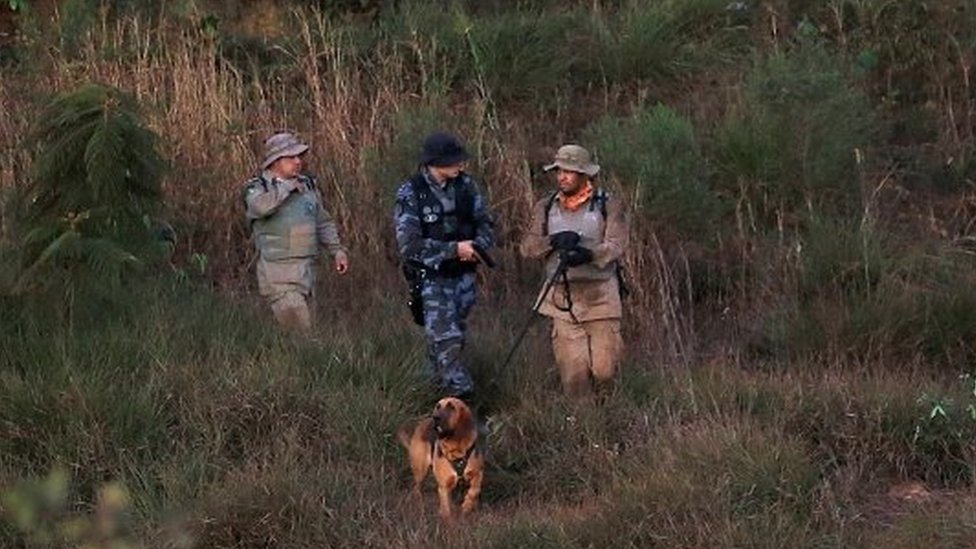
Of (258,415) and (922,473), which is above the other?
(258,415)

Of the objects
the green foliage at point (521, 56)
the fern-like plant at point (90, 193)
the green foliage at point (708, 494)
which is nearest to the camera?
the green foliage at point (708, 494)

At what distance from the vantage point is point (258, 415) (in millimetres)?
7102

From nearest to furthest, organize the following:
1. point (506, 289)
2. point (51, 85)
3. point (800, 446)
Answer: point (800, 446), point (506, 289), point (51, 85)

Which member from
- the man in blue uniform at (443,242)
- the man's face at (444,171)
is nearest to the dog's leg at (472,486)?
the man in blue uniform at (443,242)

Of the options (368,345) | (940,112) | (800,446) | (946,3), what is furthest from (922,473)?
(946,3)

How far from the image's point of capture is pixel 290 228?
8.43 metres

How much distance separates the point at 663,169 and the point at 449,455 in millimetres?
4007

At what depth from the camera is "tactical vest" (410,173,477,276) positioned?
7.62 m

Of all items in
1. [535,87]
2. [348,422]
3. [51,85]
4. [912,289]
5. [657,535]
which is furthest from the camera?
[535,87]

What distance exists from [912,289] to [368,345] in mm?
3182

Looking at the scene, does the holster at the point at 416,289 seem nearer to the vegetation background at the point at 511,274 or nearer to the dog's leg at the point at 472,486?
the vegetation background at the point at 511,274

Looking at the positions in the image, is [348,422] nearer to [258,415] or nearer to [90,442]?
[258,415]

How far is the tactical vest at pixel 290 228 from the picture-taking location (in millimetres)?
8422

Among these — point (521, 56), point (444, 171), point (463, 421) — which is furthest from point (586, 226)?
point (521, 56)
